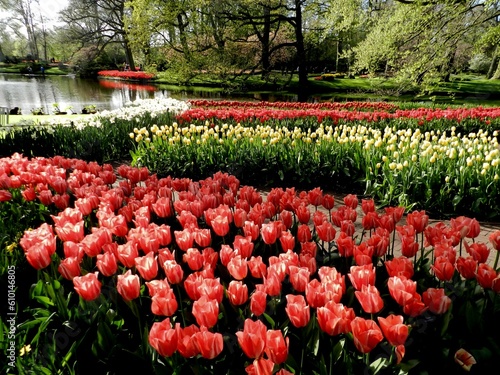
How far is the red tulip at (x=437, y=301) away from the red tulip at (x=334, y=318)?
391 mm

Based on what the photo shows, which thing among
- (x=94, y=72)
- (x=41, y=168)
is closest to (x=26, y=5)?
(x=94, y=72)

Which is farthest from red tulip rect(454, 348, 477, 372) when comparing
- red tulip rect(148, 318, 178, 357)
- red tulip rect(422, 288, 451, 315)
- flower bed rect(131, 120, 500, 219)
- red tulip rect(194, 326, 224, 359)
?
flower bed rect(131, 120, 500, 219)

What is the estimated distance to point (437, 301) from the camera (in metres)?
1.58

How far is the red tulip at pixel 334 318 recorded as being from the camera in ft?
4.62

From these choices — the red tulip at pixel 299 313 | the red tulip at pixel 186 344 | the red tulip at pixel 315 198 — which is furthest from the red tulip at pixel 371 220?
the red tulip at pixel 186 344

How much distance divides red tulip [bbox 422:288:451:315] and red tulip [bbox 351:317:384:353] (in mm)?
386

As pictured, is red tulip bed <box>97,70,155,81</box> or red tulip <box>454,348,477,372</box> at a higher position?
red tulip <box>454,348,477,372</box>

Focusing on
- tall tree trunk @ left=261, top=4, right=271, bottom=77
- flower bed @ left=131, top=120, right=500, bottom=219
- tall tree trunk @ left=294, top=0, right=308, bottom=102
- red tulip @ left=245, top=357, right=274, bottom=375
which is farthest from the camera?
tall tree trunk @ left=294, top=0, right=308, bottom=102

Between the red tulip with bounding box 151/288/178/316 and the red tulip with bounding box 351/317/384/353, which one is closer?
the red tulip with bounding box 351/317/384/353

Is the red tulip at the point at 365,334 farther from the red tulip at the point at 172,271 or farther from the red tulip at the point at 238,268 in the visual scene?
the red tulip at the point at 172,271

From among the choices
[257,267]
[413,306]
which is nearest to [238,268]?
[257,267]

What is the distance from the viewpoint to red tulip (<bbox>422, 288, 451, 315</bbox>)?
158 centimetres

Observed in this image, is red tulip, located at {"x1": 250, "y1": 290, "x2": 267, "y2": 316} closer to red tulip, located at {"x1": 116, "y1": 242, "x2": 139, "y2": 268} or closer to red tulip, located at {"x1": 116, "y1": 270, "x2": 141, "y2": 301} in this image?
red tulip, located at {"x1": 116, "y1": 270, "x2": 141, "y2": 301}

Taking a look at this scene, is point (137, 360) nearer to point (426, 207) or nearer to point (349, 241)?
point (349, 241)
